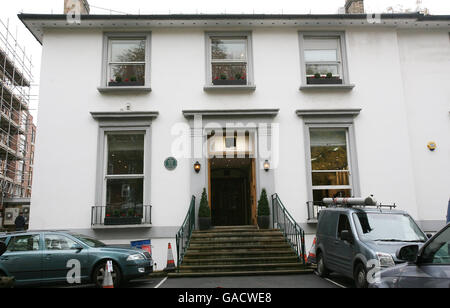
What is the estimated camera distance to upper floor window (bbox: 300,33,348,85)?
516 inches

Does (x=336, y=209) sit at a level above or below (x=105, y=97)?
below

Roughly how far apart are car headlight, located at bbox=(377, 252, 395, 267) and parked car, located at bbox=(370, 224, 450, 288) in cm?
258

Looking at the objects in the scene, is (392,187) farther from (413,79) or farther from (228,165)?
(228,165)

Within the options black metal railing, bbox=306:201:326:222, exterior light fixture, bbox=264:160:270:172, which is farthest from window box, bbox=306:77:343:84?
black metal railing, bbox=306:201:326:222

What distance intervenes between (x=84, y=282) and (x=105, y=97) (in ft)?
21.2

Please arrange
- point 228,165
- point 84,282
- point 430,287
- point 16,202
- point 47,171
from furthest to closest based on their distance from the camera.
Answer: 1. point 16,202
2. point 228,165
3. point 47,171
4. point 84,282
5. point 430,287

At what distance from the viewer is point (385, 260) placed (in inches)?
261

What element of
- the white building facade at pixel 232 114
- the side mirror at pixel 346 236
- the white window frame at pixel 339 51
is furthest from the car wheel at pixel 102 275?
the white window frame at pixel 339 51

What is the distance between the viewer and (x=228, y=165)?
48.1ft

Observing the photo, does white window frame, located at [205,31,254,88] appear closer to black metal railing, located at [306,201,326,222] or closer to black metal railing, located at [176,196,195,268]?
black metal railing, located at [176,196,195,268]

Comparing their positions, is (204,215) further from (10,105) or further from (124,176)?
(10,105)

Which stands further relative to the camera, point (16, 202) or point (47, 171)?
point (16, 202)

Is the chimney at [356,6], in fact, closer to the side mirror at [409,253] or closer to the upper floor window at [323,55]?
the upper floor window at [323,55]

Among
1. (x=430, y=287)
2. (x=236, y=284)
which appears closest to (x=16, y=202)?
(x=236, y=284)
